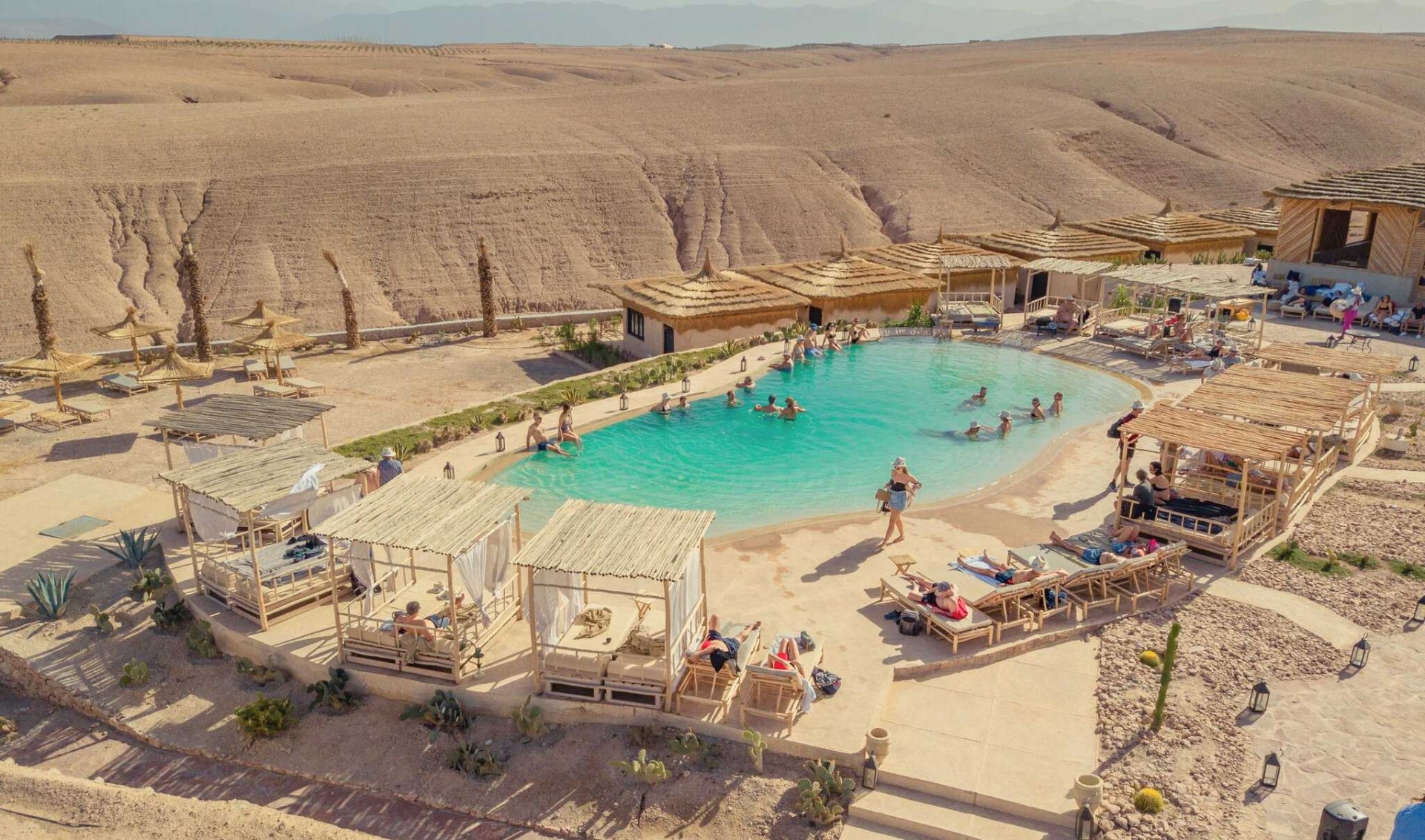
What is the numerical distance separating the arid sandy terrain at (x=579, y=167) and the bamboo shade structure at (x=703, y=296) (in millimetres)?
12835

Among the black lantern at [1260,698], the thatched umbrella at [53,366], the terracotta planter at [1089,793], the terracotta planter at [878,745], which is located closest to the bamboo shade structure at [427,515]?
the terracotta planter at [878,745]

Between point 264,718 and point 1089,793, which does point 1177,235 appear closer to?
point 1089,793

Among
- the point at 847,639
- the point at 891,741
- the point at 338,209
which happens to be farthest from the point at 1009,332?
the point at 338,209

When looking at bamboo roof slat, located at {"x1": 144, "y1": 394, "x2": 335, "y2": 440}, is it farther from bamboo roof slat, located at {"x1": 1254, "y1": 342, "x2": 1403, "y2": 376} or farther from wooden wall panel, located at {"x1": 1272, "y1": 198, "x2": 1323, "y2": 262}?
wooden wall panel, located at {"x1": 1272, "y1": 198, "x2": 1323, "y2": 262}

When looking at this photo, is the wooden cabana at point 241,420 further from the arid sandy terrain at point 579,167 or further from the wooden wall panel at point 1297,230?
the wooden wall panel at point 1297,230

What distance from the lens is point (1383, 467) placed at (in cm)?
1842

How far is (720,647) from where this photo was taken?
458 inches

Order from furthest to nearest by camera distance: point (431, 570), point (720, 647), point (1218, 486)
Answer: point (1218, 486) → point (431, 570) → point (720, 647)

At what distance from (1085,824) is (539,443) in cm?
1382

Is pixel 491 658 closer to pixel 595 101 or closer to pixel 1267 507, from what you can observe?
pixel 1267 507

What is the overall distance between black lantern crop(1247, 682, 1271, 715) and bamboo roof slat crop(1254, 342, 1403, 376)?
10.8 m

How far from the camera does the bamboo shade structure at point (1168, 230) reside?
3697 cm

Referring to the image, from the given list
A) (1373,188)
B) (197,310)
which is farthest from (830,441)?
(1373,188)

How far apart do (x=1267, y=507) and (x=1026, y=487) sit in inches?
→ 161
